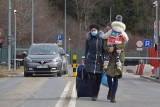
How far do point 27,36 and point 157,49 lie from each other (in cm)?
4302

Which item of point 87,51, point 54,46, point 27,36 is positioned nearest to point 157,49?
point 54,46

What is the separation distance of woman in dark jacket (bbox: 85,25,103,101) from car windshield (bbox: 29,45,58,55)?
506 inches

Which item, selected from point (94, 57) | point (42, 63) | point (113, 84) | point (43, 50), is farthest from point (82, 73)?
point (43, 50)

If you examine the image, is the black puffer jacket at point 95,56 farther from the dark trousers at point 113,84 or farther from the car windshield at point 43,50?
the car windshield at point 43,50

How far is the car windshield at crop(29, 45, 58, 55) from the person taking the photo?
84.1ft

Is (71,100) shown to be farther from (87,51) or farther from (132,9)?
(132,9)

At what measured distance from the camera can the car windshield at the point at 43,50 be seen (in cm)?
2564

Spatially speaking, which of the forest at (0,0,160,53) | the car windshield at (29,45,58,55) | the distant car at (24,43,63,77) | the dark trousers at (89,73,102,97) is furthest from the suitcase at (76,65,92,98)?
the forest at (0,0,160,53)

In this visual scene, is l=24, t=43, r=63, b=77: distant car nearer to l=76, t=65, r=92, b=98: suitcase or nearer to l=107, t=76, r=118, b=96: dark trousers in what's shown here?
l=76, t=65, r=92, b=98: suitcase

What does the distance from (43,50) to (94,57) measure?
13333 mm

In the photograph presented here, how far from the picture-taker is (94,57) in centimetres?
1273

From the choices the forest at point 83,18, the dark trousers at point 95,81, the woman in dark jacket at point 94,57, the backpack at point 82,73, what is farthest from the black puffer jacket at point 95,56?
the forest at point 83,18

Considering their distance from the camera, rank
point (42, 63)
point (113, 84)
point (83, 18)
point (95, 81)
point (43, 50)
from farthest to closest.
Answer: point (83, 18) < point (43, 50) < point (42, 63) < point (95, 81) < point (113, 84)

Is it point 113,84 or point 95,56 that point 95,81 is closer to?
point 113,84
